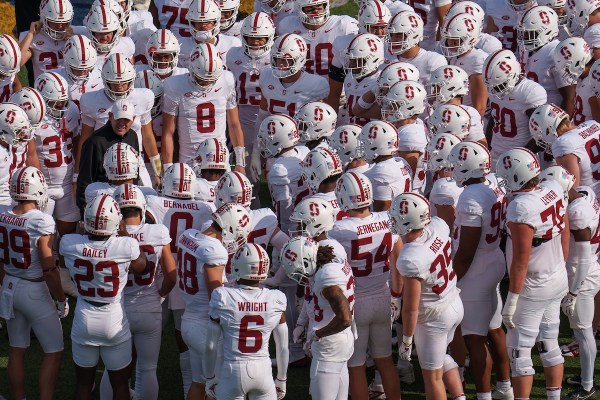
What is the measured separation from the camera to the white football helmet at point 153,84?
12.4 meters

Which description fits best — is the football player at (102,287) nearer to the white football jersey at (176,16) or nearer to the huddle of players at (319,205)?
the huddle of players at (319,205)

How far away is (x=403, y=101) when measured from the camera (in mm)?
11469

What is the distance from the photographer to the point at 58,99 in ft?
38.3

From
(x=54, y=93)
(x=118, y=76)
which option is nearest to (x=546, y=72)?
(x=118, y=76)

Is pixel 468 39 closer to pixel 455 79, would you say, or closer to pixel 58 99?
pixel 455 79

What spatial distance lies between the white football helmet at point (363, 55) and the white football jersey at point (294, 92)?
35 centimetres

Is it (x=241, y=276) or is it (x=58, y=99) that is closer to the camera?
(x=241, y=276)

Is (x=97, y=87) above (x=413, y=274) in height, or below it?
above

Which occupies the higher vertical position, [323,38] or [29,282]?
[323,38]

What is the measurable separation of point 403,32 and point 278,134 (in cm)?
222

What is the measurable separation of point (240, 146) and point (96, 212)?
11.1 feet

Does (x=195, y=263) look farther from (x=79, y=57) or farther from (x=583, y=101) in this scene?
(x=583, y=101)

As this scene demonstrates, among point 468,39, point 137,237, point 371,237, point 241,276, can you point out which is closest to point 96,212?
point 137,237

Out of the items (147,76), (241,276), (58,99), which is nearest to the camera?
(241,276)
